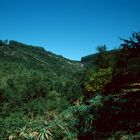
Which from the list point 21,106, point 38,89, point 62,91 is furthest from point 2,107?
point 62,91

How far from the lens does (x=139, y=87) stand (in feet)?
73.3

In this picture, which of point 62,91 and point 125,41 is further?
point 62,91

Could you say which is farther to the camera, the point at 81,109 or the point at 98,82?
the point at 98,82

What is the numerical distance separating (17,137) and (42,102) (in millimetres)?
9219

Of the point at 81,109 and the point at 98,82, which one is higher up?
the point at 98,82

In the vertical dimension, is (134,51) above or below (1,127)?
above

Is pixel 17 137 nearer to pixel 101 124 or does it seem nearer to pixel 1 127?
pixel 1 127

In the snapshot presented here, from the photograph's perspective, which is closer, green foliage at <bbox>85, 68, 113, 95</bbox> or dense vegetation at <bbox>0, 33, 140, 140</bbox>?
dense vegetation at <bbox>0, 33, 140, 140</bbox>

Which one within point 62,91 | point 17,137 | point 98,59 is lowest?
point 17,137

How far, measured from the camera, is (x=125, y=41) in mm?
15953

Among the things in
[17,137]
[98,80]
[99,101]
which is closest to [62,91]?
[98,80]

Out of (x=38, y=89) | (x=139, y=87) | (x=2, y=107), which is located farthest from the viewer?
(x=38, y=89)

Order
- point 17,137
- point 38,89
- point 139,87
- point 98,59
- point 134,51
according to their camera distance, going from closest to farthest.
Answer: point 17,137 → point 134,51 → point 139,87 → point 38,89 → point 98,59

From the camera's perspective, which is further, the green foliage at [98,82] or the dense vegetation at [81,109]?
the green foliage at [98,82]
